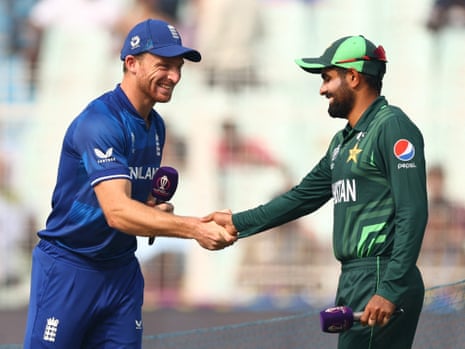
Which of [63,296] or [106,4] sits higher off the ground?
[106,4]

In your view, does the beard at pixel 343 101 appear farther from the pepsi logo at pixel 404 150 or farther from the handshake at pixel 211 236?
the handshake at pixel 211 236

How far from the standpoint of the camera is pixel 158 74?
7.44 meters

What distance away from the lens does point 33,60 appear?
24.9 m

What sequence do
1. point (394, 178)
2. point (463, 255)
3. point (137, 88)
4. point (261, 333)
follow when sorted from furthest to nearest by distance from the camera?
point (463, 255)
point (261, 333)
point (137, 88)
point (394, 178)

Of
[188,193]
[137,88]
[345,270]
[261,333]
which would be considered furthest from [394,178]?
[188,193]

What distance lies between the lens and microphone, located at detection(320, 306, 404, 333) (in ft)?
22.2

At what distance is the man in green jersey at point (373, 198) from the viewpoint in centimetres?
679

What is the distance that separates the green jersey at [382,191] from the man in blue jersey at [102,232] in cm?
72

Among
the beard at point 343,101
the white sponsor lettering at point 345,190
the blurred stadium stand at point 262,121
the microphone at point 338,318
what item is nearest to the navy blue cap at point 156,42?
the beard at point 343,101

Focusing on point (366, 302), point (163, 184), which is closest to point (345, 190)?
point (366, 302)

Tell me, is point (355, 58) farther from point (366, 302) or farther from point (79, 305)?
point (79, 305)

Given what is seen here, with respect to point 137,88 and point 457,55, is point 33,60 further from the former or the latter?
point 137,88

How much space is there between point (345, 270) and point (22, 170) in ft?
59.7

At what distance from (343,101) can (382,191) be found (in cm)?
64
